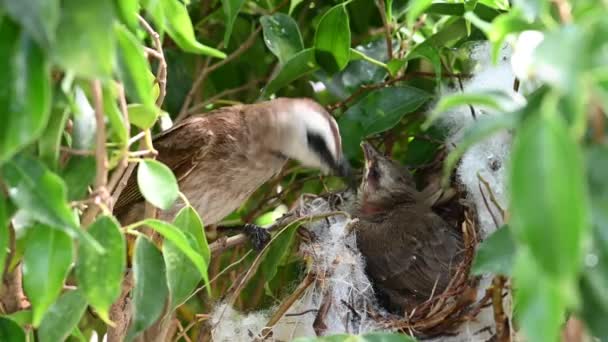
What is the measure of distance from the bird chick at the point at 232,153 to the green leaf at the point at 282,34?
12 cm

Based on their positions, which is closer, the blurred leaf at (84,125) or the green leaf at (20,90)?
the green leaf at (20,90)

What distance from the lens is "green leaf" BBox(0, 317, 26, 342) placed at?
1.07m

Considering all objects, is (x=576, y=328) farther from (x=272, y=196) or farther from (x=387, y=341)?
(x=272, y=196)

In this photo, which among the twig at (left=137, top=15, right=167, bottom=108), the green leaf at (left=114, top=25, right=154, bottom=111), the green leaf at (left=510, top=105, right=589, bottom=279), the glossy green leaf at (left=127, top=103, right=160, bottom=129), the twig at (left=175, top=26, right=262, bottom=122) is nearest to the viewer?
the green leaf at (left=510, top=105, right=589, bottom=279)

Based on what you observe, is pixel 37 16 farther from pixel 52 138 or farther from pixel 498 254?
pixel 498 254

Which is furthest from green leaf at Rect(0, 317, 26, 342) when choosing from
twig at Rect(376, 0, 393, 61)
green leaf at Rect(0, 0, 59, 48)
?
twig at Rect(376, 0, 393, 61)

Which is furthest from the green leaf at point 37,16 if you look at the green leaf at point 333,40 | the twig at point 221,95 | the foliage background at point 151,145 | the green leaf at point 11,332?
the twig at point 221,95

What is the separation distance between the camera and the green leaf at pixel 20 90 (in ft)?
2.43

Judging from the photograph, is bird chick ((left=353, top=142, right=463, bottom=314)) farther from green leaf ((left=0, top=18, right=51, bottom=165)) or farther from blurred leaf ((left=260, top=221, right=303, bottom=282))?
green leaf ((left=0, top=18, right=51, bottom=165))

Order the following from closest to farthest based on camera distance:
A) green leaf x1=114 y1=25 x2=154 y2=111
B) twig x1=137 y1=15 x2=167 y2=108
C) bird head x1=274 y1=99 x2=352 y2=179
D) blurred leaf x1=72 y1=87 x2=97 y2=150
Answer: green leaf x1=114 y1=25 x2=154 y2=111 < blurred leaf x1=72 y1=87 x2=97 y2=150 < twig x1=137 y1=15 x2=167 y2=108 < bird head x1=274 y1=99 x2=352 y2=179

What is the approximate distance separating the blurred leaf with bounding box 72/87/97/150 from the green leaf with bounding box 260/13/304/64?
0.66 m

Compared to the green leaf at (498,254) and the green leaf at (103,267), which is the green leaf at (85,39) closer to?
the green leaf at (103,267)

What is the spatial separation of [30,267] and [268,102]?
97 cm

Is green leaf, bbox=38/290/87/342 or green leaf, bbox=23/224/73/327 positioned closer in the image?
green leaf, bbox=23/224/73/327
